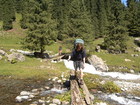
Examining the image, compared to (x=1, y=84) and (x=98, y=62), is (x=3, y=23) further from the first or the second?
(x=1, y=84)

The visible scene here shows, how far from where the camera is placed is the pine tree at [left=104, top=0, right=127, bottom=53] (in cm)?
4706

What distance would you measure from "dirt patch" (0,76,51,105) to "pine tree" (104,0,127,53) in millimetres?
32178

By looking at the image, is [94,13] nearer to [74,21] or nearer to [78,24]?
[78,24]

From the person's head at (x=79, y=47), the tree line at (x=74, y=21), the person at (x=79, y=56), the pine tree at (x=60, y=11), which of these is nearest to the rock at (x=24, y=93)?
the person at (x=79, y=56)

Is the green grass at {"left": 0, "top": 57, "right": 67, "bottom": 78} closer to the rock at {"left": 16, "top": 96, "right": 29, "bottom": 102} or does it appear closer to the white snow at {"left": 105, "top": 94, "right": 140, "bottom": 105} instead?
the rock at {"left": 16, "top": 96, "right": 29, "bottom": 102}

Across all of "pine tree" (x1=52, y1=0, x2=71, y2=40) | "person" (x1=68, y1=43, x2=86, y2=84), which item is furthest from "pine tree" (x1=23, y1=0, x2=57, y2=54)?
"pine tree" (x1=52, y1=0, x2=71, y2=40)

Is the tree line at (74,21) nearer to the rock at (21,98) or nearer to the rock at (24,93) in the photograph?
the rock at (24,93)

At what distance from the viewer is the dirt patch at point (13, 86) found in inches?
518

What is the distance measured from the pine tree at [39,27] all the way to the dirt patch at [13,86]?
1070 centimetres

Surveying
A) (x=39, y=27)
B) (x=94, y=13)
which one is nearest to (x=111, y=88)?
(x=39, y=27)

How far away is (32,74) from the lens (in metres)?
21.4

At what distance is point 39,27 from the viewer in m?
29.8

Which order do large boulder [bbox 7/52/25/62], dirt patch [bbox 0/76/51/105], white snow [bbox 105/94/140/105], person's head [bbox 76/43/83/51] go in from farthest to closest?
large boulder [bbox 7/52/25/62] → white snow [bbox 105/94/140/105] → dirt patch [bbox 0/76/51/105] → person's head [bbox 76/43/83/51]

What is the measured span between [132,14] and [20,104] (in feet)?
219
